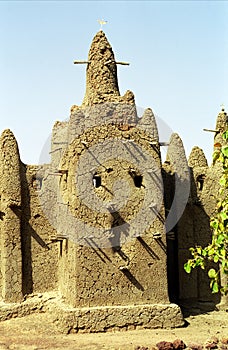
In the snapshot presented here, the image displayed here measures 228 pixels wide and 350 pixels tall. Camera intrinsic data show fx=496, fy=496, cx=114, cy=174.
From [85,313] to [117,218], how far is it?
8.63ft

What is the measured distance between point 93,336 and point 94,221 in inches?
115

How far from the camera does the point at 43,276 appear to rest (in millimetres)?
14891

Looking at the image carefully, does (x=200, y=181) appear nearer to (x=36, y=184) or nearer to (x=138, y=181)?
(x=138, y=181)

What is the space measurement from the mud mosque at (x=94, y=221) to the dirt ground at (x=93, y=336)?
0.32m

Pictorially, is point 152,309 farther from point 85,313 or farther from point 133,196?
point 133,196

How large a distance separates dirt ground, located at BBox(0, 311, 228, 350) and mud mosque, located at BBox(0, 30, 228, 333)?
324 millimetres

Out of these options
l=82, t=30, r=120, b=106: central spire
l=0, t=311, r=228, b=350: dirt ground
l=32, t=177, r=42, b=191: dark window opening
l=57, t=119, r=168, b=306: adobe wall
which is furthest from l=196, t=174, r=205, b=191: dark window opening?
l=32, t=177, r=42, b=191: dark window opening

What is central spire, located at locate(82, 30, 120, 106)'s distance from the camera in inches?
562

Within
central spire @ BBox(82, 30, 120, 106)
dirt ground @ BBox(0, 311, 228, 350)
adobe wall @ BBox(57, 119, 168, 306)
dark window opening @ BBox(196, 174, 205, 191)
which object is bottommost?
dirt ground @ BBox(0, 311, 228, 350)

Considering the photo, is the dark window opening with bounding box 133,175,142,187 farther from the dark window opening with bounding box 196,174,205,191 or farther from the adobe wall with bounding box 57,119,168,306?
the dark window opening with bounding box 196,174,205,191

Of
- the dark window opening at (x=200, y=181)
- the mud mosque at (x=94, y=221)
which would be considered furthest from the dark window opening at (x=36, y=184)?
the dark window opening at (x=200, y=181)

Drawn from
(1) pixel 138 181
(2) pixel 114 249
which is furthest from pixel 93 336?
(1) pixel 138 181

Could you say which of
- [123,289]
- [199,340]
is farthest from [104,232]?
[199,340]

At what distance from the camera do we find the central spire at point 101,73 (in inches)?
562
